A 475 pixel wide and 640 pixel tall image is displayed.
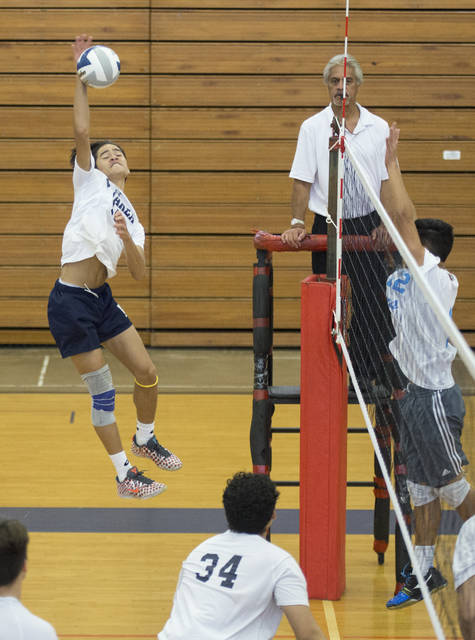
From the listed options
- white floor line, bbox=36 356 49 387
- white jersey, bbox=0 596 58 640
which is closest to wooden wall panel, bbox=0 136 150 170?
white floor line, bbox=36 356 49 387

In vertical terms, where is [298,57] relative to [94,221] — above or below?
above

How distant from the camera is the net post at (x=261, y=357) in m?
4.73

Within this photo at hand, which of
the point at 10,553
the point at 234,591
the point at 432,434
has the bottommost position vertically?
the point at 234,591

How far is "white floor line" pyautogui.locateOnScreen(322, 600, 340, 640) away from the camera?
441 centimetres

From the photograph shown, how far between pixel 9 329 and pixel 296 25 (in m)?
4.22

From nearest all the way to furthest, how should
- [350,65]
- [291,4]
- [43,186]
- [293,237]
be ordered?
[293,237], [350,65], [291,4], [43,186]

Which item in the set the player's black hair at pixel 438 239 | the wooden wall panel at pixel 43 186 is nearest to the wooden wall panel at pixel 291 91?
the wooden wall panel at pixel 43 186

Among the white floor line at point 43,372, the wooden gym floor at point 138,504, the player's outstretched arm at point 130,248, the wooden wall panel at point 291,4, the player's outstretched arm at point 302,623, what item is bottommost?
the wooden gym floor at point 138,504

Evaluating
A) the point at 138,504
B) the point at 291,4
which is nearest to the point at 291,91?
the point at 291,4

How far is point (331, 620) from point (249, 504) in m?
1.59

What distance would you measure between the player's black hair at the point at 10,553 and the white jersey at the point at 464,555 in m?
1.39

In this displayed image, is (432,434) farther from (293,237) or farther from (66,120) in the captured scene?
(66,120)

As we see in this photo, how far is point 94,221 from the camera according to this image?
4594 mm

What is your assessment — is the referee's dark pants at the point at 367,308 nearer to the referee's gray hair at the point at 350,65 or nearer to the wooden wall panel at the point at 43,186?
the referee's gray hair at the point at 350,65
